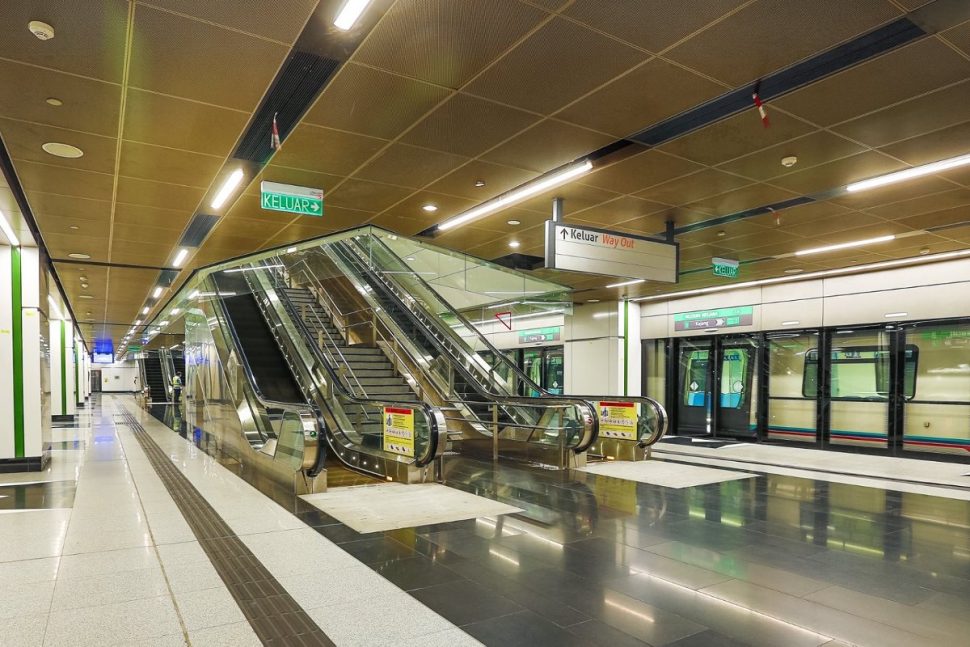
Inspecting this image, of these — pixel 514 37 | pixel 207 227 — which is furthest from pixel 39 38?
pixel 207 227

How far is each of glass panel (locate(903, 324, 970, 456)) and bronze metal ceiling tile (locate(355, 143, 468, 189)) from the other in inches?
343

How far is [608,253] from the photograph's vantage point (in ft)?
20.5

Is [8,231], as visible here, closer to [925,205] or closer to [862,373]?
[925,205]

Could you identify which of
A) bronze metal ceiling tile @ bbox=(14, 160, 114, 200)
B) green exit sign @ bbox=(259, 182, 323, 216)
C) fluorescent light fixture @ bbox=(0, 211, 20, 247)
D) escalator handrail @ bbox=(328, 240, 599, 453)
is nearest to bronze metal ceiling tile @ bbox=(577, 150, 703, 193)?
green exit sign @ bbox=(259, 182, 323, 216)

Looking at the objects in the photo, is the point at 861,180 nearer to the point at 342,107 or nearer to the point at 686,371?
the point at 342,107

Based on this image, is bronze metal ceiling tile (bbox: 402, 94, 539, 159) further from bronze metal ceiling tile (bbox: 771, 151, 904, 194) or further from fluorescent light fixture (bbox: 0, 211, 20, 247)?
fluorescent light fixture (bbox: 0, 211, 20, 247)

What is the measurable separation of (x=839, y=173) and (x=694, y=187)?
47.7 inches

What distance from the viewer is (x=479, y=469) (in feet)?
25.6

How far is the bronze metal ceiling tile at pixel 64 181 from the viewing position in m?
5.02

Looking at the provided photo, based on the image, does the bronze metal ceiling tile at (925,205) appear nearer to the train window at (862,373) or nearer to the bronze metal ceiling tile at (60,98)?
the train window at (862,373)

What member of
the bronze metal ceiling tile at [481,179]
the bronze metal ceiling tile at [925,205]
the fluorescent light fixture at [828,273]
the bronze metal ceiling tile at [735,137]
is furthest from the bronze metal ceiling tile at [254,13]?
the fluorescent light fixture at [828,273]

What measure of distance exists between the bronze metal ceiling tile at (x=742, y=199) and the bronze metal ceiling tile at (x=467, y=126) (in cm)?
264

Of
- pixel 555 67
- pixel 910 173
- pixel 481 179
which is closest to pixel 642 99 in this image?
pixel 555 67

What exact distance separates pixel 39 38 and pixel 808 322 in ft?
38.0
